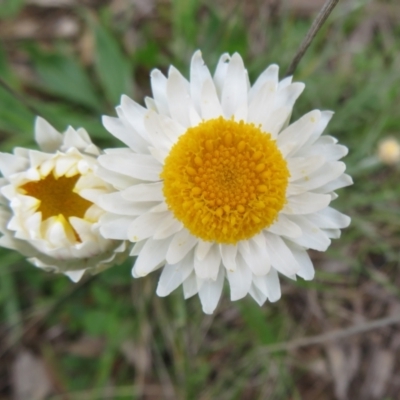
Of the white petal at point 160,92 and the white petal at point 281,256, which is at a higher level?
the white petal at point 160,92

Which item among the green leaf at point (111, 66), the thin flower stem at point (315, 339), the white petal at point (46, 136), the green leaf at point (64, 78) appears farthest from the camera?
the green leaf at point (64, 78)

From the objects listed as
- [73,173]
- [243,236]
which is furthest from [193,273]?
[73,173]

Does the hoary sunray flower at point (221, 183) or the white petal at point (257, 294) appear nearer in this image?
the hoary sunray flower at point (221, 183)

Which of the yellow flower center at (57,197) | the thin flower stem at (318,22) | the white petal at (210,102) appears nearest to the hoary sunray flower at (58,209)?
the yellow flower center at (57,197)

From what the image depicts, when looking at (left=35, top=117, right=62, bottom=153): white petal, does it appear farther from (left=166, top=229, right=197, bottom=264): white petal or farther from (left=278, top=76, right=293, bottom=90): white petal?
(left=278, top=76, right=293, bottom=90): white petal

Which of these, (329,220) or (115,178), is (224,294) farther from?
(115,178)

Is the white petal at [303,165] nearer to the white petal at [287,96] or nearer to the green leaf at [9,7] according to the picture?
the white petal at [287,96]

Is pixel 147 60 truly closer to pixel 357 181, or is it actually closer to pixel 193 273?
pixel 357 181
